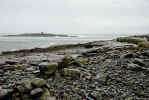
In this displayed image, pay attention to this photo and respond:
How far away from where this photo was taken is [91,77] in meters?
6.37

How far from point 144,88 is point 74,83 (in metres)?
2.72

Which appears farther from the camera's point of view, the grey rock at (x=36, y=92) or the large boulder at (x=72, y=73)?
the large boulder at (x=72, y=73)

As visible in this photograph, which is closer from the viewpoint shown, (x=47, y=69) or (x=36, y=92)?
(x=36, y=92)

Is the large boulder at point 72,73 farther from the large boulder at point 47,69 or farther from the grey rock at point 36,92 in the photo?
the grey rock at point 36,92

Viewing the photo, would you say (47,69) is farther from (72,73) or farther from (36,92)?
(36,92)

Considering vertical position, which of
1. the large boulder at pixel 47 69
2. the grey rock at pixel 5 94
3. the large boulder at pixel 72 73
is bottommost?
the grey rock at pixel 5 94

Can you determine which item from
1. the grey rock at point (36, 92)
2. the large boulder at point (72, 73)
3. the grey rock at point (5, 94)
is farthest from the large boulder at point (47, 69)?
the grey rock at point (5, 94)

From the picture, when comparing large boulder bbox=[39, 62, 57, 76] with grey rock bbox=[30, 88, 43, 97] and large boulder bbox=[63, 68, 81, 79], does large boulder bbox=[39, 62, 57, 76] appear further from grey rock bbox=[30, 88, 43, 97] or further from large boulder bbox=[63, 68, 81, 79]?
grey rock bbox=[30, 88, 43, 97]

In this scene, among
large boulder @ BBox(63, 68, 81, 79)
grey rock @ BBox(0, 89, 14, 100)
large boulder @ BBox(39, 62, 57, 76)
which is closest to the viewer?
grey rock @ BBox(0, 89, 14, 100)

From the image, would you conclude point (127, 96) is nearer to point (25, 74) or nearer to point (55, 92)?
point (55, 92)

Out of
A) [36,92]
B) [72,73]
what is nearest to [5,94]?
[36,92]

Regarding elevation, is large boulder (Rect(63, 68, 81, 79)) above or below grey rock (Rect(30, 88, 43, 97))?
above

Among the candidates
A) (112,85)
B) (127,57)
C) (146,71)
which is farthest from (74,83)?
(127,57)

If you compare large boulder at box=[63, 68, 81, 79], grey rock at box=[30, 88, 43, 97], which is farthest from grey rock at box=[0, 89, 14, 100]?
large boulder at box=[63, 68, 81, 79]
